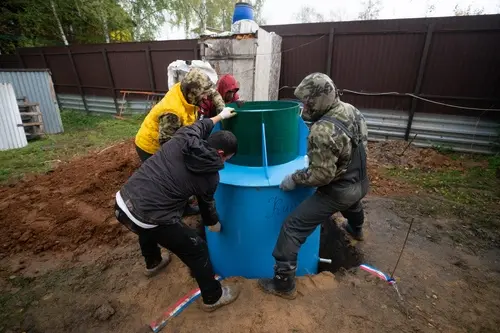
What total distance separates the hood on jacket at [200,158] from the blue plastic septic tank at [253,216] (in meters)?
0.36

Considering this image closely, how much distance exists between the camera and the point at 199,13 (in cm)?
1872

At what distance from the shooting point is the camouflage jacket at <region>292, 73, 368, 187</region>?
6.23ft

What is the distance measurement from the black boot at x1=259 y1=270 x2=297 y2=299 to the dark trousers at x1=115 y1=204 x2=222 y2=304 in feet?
1.53

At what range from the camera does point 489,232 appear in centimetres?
330

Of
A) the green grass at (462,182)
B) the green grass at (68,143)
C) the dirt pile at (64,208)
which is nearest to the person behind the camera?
the dirt pile at (64,208)

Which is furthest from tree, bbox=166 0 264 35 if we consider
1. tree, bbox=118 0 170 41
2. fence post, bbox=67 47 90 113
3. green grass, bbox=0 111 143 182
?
green grass, bbox=0 111 143 182

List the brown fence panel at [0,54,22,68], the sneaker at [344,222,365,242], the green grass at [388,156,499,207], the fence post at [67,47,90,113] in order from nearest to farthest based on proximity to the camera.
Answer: the sneaker at [344,222,365,242]
the green grass at [388,156,499,207]
the fence post at [67,47,90,113]
the brown fence panel at [0,54,22,68]

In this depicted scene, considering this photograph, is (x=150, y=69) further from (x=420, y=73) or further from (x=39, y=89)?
(x=420, y=73)

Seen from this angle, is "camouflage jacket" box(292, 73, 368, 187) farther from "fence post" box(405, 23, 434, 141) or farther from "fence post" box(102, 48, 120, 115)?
"fence post" box(102, 48, 120, 115)

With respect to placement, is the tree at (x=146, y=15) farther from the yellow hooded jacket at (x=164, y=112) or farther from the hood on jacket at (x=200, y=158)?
the hood on jacket at (x=200, y=158)

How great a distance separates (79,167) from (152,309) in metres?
4.43

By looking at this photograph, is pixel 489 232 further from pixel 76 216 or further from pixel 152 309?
pixel 76 216

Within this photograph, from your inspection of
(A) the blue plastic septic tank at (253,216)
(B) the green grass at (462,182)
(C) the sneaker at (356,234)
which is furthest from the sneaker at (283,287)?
(B) the green grass at (462,182)

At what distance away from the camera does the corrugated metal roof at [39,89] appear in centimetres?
777
